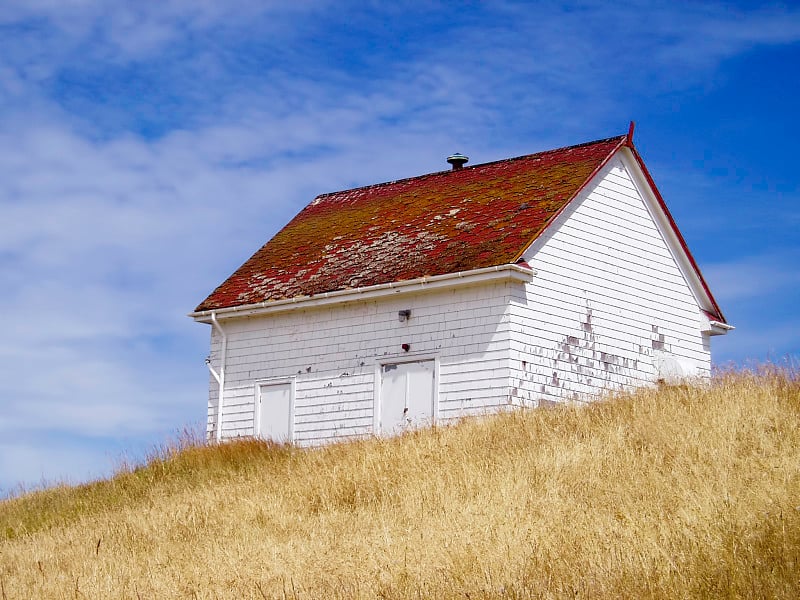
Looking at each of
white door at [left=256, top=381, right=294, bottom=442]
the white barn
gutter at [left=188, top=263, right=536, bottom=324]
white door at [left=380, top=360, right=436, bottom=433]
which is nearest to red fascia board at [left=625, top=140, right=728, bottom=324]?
the white barn

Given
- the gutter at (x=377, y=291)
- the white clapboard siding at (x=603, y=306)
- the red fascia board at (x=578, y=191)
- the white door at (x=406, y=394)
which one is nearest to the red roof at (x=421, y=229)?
the red fascia board at (x=578, y=191)

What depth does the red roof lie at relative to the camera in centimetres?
1902

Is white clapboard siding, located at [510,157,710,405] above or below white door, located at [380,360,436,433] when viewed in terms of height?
above

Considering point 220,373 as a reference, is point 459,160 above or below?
above

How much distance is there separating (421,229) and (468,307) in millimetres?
3179

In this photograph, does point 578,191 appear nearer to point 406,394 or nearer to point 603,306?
point 603,306

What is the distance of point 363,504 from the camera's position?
39.0ft

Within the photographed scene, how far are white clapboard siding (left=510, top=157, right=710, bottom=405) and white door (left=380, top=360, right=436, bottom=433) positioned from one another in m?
1.81

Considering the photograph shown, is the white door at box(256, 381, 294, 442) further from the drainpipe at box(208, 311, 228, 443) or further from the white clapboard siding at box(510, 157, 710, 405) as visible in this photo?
the white clapboard siding at box(510, 157, 710, 405)

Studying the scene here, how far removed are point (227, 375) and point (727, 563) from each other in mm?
15548

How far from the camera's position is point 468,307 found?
59.9ft

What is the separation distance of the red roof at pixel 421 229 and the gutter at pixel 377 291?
0.63 feet

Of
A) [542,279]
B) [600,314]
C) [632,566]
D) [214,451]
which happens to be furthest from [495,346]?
[632,566]

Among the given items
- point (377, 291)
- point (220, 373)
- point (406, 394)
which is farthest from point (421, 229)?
point (220, 373)
